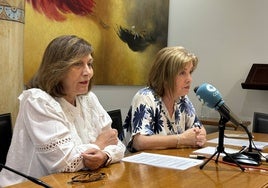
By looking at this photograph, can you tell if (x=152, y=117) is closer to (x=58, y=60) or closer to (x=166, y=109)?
(x=166, y=109)

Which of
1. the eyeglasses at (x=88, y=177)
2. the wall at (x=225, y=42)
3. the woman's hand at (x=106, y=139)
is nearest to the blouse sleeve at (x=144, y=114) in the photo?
the woman's hand at (x=106, y=139)

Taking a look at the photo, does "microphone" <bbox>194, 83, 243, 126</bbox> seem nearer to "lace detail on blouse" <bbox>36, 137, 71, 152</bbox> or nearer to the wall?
"lace detail on blouse" <bbox>36, 137, 71, 152</bbox>

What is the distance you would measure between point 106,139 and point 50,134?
343 mm

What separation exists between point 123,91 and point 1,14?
2.01m

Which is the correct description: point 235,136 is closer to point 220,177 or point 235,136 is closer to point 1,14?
point 220,177

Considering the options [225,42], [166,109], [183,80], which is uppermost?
[225,42]

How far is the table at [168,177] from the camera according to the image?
154cm

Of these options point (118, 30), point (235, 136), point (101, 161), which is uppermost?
point (118, 30)

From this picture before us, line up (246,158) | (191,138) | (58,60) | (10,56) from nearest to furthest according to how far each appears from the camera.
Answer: (58,60)
(246,158)
(191,138)
(10,56)

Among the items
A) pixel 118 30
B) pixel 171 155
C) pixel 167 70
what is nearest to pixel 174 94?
pixel 167 70

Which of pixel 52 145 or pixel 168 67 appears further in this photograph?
pixel 168 67

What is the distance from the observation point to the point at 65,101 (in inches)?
78.7

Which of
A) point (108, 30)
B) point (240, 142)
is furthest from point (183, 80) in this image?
point (108, 30)

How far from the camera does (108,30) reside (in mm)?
4016
